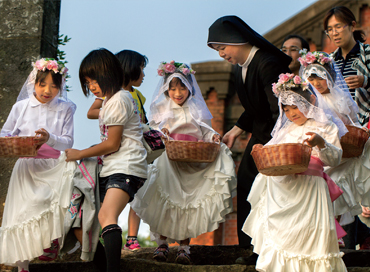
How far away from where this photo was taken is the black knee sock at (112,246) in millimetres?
→ 4207

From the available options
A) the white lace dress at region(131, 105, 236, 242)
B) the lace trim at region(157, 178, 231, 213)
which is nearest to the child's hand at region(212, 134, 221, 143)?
the white lace dress at region(131, 105, 236, 242)

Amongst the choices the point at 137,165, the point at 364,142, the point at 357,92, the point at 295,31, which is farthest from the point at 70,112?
the point at 295,31

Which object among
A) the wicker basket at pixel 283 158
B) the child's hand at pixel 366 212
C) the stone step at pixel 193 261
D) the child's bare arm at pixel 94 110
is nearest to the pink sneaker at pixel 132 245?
the stone step at pixel 193 261

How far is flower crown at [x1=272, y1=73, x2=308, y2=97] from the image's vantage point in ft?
15.4

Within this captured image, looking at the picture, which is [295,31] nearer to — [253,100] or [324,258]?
[253,100]

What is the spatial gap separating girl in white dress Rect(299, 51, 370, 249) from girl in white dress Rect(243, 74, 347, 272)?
0.81m

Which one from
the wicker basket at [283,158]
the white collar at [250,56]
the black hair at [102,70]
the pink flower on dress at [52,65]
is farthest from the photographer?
the white collar at [250,56]

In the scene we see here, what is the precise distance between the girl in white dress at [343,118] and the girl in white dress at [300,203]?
31.9 inches

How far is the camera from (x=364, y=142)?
17.8 feet

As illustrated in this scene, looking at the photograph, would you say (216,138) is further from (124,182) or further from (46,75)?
(46,75)

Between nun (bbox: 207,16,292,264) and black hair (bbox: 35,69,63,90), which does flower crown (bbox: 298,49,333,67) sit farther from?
black hair (bbox: 35,69,63,90)

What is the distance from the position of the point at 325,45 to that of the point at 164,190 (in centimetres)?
969

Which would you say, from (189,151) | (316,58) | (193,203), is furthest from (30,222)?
(316,58)

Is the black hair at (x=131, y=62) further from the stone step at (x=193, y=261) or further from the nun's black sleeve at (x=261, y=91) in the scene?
the stone step at (x=193, y=261)
